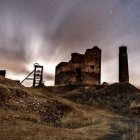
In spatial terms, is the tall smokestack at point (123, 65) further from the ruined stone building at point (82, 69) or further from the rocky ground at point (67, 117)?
the rocky ground at point (67, 117)

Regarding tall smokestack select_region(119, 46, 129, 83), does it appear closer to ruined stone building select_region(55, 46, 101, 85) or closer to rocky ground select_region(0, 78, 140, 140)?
ruined stone building select_region(55, 46, 101, 85)

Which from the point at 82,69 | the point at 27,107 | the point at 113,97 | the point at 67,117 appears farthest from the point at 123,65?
the point at 27,107

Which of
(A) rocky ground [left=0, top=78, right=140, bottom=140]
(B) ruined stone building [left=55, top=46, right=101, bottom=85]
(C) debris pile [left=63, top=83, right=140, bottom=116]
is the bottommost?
(A) rocky ground [left=0, top=78, right=140, bottom=140]

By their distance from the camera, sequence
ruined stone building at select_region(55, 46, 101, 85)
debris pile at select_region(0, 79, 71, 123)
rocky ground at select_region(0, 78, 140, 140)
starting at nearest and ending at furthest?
rocky ground at select_region(0, 78, 140, 140) < debris pile at select_region(0, 79, 71, 123) < ruined stone building at select_region(55, 46, 101, 85)

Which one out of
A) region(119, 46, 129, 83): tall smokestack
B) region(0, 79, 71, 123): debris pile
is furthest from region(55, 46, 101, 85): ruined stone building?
region(0, 79, 71, 123): debris pile

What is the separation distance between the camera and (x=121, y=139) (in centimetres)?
1023

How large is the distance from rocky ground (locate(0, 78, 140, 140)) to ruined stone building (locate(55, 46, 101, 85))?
1161 cm

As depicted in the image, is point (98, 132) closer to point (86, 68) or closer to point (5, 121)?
point (5, 121)

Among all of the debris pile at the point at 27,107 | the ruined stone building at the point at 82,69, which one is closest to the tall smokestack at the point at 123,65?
the ruined stone building at the point at 82,69

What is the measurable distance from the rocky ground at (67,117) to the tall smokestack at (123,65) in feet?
35.2

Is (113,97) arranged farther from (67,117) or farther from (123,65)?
(123,65)

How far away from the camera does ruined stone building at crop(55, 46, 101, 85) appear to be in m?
44.6

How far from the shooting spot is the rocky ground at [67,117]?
10.7 meters

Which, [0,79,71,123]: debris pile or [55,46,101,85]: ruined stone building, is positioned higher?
[55,46,101,85]: ruined stone building
